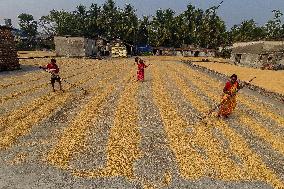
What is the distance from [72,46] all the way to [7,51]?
23432 millimetres

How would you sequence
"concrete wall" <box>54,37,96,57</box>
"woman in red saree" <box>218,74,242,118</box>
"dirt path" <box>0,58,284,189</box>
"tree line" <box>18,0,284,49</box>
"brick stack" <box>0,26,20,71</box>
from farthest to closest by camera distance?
1. "tree line" <box>18,0,284,49</box>
2. "concrete wall" <box>54,37,96,57</box>
3. "brick stack" <box>0,26,20,71</box>
4. "woman in red saree" <box>218,74,242,118</box>
5. "dirt path" <box>0,58,284,189</box>

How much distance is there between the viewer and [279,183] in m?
7.04

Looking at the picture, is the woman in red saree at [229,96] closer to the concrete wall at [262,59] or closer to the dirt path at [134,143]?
the dirt path at [134,143]

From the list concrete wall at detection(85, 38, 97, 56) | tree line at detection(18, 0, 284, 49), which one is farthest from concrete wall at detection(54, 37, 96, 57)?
tree line at detection(18, 0, 284, 49)

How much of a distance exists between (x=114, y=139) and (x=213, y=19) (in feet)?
229

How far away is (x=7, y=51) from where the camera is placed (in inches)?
983

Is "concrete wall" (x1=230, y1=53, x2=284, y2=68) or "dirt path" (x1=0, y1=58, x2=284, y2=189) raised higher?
"concrete wall" (x1=230, y1=53, x2=284, y2=68)

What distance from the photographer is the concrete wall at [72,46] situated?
4769 cm

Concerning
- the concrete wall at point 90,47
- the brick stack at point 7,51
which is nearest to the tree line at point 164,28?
the concrete wall at point 90,47

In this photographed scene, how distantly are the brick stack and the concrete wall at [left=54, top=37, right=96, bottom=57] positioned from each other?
22032 mm

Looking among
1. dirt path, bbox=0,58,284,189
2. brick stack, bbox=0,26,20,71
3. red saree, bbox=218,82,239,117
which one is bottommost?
dirt path, bbox=0,58,284,189

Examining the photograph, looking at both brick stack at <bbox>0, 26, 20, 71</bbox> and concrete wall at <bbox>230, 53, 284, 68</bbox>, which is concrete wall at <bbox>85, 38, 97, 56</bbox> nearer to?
brick stack at <bbox>0, 26, 20, 71</bbox>

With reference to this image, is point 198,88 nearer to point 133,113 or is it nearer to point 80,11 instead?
point 133,113

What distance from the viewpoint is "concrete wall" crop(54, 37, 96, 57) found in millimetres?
47688
